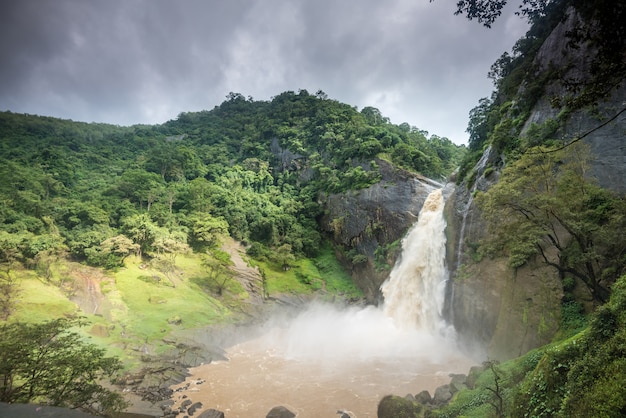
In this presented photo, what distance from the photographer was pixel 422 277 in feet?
93.1

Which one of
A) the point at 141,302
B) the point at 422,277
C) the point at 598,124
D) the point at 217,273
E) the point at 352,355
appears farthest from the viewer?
the point at 217,273

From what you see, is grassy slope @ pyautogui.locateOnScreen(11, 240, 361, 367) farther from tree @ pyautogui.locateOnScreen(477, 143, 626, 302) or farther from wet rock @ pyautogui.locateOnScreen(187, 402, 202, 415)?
tree @ pyautogui.locateOnScreen(477, 143, 626, 302)

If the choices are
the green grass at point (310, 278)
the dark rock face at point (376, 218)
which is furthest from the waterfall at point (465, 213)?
the green grass at point (310, 278)

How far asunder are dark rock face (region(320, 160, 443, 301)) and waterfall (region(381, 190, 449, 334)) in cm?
215

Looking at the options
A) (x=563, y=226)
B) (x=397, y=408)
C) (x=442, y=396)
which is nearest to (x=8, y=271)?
(x=397, y=408)

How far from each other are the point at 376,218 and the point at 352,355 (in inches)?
742

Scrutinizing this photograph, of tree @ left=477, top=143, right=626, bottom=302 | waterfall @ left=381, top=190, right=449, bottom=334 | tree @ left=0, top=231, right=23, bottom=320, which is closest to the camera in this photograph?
tree @ left=477, top=143, right=626, bottom=302

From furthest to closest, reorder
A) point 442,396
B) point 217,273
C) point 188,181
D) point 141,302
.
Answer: point 188,181 → point 217,273 → point 141,302 → point 442,396

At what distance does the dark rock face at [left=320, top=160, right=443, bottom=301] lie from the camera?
119 feet

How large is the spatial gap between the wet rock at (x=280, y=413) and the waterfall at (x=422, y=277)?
14.9 meters

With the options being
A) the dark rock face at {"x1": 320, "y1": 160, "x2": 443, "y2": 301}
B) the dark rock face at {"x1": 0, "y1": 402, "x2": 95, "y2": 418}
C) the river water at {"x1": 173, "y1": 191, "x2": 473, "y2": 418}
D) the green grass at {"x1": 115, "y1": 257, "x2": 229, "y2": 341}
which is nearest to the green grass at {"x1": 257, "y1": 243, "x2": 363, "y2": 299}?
the dark rock face at {"x1": 320, "y1": 160, "x2": 443, "y2": 301}

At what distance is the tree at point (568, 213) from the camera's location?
12.2 m

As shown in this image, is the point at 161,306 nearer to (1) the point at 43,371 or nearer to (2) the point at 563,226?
(1) the point at 43,371

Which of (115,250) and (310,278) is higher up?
(115,250)
